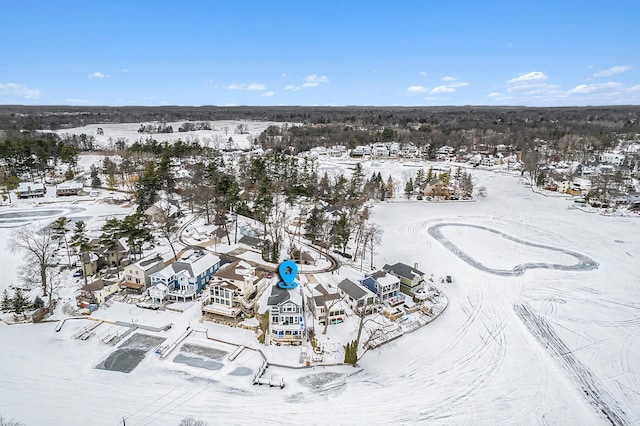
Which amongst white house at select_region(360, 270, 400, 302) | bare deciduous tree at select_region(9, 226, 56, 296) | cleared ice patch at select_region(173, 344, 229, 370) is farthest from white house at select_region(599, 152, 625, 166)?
bare deciduous tree at select_region(9, 226, 56, 296)

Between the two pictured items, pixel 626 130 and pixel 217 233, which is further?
pixel 626 130

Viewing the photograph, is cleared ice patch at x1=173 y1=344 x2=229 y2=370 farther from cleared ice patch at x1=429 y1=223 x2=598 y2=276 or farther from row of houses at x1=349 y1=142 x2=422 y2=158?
row of houses at x1=349 y1=142 x2=422 y2=158

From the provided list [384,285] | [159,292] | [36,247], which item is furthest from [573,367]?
[36,247]

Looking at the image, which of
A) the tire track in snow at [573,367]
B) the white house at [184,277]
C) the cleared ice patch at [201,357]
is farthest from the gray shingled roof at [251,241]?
the tire track in snow at [573,367]

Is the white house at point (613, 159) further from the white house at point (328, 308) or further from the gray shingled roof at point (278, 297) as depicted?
the gray shingled roof at point (278, 297)

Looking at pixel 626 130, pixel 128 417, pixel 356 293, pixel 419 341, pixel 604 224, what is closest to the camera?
pixel 128 417

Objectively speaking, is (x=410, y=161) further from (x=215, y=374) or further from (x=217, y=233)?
(x=215, y=374)

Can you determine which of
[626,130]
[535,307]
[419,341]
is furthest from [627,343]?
[626,130]
